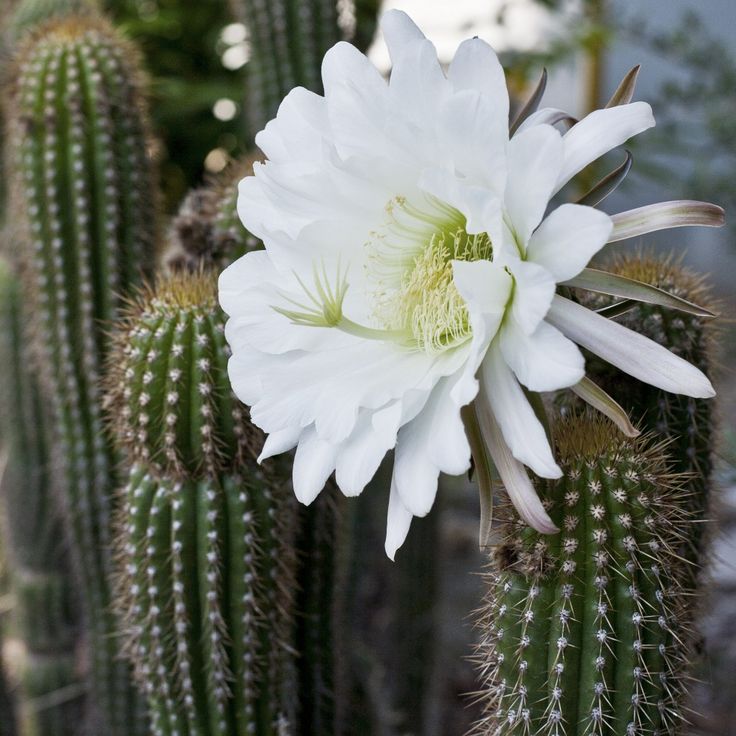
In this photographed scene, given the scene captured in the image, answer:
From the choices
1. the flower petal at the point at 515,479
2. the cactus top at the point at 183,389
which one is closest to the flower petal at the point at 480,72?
the flower petal at the point at 515,479

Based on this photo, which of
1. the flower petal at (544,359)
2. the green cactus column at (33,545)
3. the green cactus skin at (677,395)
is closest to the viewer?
the flower petal at (544,359)

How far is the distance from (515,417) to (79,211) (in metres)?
0.87

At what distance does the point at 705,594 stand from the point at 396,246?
48 centimetres

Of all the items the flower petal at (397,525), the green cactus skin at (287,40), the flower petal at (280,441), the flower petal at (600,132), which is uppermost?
the green cactus skin at (287,40)

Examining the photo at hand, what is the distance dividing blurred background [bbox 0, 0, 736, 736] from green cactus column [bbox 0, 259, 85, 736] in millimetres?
560

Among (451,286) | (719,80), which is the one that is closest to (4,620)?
(451,286)

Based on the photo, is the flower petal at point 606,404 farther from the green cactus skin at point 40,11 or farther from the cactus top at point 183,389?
the green cactus skin at point 40,11

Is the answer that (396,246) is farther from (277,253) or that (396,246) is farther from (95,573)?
(95,573)

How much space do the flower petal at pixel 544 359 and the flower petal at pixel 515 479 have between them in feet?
0.18

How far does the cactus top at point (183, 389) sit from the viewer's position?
2.93 feet

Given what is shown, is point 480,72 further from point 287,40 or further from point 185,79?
point 185,79

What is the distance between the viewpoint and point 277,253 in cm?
72

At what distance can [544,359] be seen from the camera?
1.94 feet

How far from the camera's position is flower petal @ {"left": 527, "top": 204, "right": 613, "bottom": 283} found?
591mm
